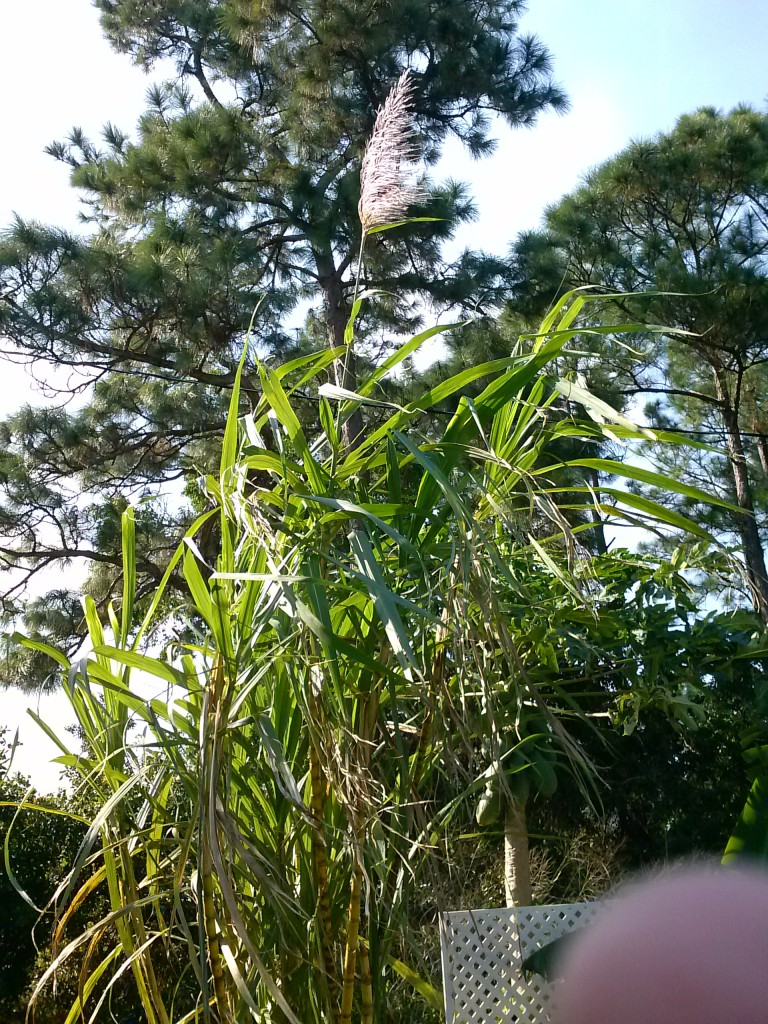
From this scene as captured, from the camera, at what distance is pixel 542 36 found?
21.1ft

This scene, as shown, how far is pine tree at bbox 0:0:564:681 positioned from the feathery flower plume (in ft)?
13.5

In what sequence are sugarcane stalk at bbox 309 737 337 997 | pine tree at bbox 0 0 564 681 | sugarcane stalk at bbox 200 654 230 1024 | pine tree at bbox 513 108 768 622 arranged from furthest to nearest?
pine tree at bbox 513 108 768 622 → pine tree at bbox 0 0 564 681 → sugarcane stalk at bbox 309 737 337 997 → sugarcane stalk at bbox 200 654 230 1024

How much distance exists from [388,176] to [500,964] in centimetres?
172

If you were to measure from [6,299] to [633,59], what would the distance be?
3676mm

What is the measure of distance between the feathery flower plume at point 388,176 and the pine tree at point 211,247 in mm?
4125

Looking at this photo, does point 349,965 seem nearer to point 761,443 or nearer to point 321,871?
point 321,871

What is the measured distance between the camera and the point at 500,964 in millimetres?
2053

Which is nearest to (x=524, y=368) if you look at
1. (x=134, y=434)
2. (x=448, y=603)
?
(x=448, y=603)

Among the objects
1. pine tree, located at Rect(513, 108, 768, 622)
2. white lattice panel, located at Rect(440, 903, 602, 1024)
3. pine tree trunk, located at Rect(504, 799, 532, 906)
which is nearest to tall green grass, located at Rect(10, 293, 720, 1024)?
white lattice panel, located at Rect(440, 903, 602, 1024)

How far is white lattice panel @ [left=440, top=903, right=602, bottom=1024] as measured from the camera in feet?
6.59

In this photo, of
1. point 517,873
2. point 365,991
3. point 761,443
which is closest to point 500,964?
point 517,873

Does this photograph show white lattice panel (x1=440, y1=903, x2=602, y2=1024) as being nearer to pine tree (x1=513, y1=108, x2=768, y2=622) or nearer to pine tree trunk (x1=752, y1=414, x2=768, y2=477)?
pine tree (x1=513, y1=108, x2=768, y2=622)

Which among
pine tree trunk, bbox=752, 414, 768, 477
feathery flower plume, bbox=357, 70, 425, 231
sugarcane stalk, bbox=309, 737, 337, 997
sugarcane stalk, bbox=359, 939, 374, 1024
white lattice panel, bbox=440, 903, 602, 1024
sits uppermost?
pine tree trunk, bbox=752, 414, 768, 477

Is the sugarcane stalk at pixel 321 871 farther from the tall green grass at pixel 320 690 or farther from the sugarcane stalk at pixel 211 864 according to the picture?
the sugarcane stalk at pixel 211 864
